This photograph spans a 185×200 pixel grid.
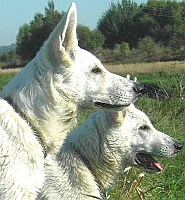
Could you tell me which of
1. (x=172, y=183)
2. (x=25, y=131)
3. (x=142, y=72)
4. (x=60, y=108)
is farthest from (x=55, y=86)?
(x=142, y=72)

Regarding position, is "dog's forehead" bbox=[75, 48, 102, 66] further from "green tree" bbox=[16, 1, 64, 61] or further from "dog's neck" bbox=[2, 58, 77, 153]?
"green tree" bbox=[16, 1, 64, 61]

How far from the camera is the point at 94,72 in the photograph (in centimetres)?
468

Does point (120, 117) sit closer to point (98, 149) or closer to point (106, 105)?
point (98, 149)

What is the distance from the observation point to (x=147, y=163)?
6.20m

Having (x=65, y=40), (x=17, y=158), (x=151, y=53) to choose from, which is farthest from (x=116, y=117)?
(x=151, y=53)

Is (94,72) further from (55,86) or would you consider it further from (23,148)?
(23,148)

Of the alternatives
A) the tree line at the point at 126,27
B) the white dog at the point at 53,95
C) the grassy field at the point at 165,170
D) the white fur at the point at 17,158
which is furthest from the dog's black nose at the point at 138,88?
the tree line at the point at 126,27

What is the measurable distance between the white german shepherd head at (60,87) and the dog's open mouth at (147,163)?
1569mm

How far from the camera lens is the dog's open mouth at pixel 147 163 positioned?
6152mm

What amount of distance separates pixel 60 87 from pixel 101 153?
176 centimetres

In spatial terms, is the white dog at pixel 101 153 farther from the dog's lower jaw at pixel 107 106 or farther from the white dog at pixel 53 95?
the white dog at pixel 53 95

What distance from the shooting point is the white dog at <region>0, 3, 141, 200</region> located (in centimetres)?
405

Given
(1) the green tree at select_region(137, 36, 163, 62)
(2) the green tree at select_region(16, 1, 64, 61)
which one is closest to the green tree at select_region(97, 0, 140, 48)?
(2) the green tree at select_region(16, 1, 64, 61)

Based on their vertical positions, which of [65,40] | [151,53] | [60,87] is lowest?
[151,53]
